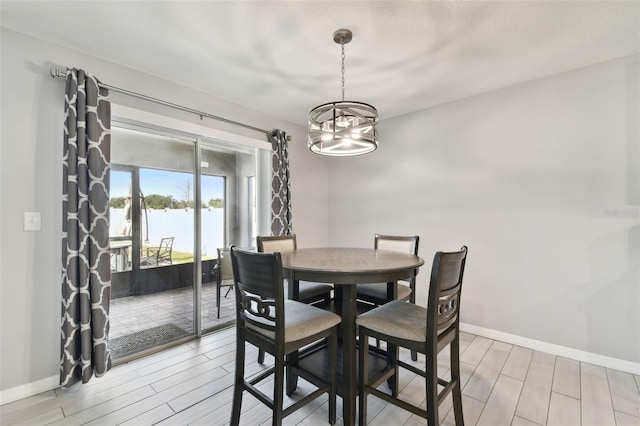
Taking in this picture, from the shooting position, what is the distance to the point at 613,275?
229cm

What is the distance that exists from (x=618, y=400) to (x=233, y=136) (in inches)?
153

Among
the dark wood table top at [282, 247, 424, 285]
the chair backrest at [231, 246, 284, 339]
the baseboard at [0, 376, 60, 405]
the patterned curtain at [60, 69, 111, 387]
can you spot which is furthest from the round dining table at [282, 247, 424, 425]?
the baseboard at [0, 376, 60, 405]

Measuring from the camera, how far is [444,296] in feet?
4.71

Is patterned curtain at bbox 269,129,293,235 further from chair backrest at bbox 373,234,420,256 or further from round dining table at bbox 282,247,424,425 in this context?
round dining table at bbox 282,247,424,425

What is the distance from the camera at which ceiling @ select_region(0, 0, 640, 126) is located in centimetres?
175

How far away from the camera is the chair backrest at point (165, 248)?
9.30 ft

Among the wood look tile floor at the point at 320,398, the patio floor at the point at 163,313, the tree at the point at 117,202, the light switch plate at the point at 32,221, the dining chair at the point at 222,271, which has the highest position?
the tree at the point at 117,202

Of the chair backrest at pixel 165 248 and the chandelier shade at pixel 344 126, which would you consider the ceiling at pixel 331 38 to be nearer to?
the chandelier shade at pixel 344 126

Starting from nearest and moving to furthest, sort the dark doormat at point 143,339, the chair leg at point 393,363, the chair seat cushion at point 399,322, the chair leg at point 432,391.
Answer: the chair leg at point 432,391
the chair seat cushion at point 399,322
the chair leg at point 393,363
the dark doormat at point 143,339

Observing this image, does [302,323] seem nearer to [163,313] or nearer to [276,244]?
[276,244]

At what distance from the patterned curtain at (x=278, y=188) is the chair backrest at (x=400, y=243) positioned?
127 centimetres

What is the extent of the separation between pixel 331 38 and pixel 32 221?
A: 2530mm

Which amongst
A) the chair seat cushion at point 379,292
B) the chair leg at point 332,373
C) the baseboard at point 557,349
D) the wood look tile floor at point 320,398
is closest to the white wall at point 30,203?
the wood look tile floor at point 320,398

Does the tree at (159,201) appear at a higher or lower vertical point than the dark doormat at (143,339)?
higher
